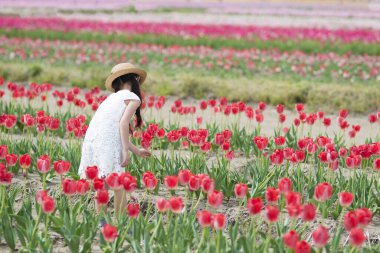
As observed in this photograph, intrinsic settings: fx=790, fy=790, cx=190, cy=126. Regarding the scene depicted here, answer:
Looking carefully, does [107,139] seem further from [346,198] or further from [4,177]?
[346,198]

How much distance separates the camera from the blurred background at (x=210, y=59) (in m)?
10.0

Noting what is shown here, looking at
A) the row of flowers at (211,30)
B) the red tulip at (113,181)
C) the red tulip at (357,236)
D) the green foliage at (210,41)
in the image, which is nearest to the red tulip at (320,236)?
the red tulip at (357,236)

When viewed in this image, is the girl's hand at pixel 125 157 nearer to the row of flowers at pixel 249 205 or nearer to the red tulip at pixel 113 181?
the row of flowers at pixel 249 205

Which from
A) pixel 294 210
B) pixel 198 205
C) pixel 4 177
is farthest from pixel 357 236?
pixel 198 205

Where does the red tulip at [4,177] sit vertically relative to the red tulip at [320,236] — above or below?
above

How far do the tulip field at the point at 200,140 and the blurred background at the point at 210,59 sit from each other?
3 cm

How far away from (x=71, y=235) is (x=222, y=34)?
12.8 metres

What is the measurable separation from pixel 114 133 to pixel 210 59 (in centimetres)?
874

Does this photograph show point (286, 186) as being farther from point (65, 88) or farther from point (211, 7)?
point (211, 7)

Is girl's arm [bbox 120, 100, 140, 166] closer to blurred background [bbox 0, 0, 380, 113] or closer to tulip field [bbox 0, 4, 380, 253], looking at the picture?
tulip field [bbox 0, 4, 380, 253]

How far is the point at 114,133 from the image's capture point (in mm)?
4516

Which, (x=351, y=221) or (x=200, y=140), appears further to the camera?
(x=200, y=140)

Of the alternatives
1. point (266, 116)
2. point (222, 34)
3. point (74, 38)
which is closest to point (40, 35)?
point (74, 38)

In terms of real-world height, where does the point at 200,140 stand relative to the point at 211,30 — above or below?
below
